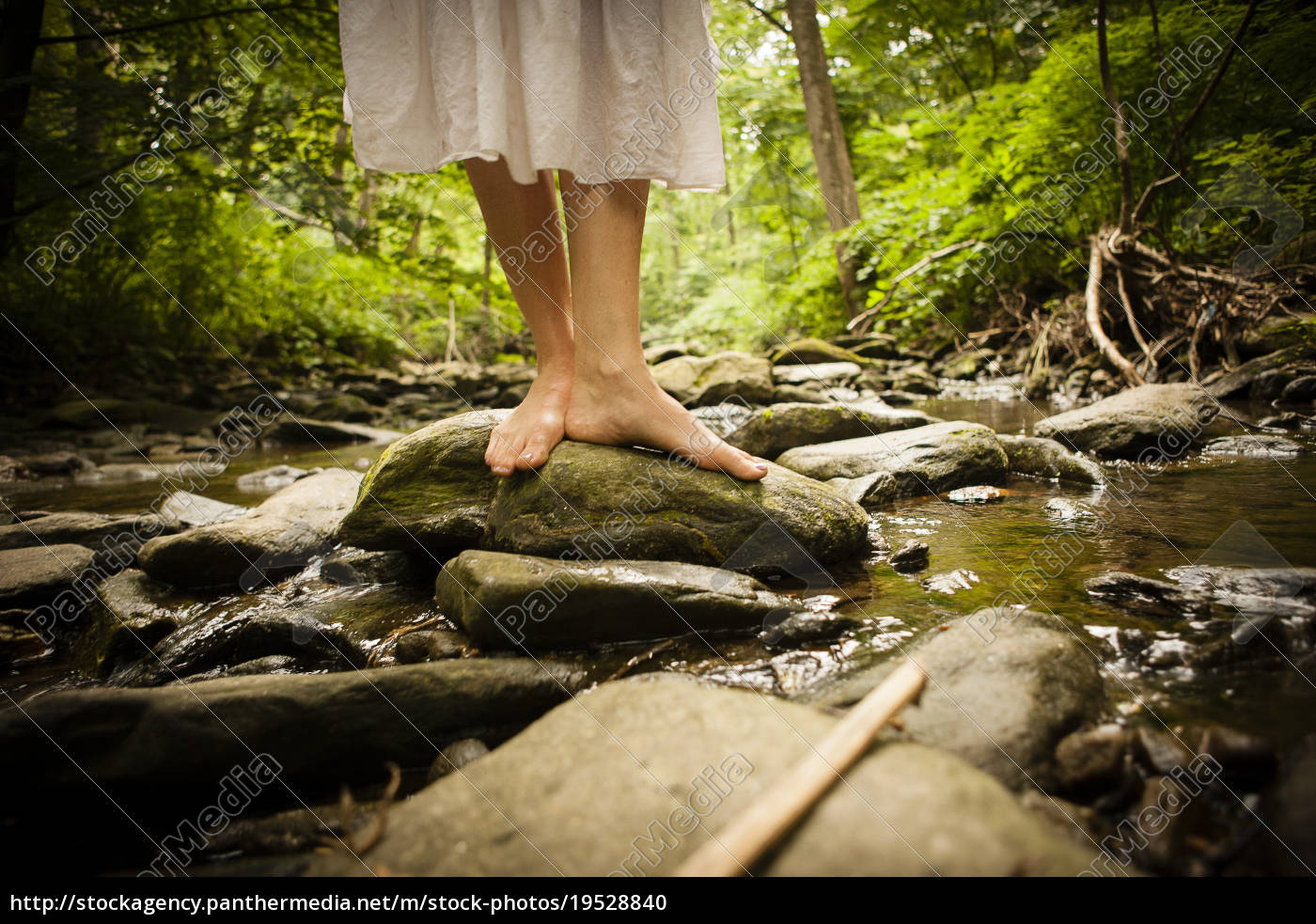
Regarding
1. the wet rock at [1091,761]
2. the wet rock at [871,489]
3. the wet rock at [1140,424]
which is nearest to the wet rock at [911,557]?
the wet rock at [871,489]

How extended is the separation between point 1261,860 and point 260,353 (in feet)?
44.3

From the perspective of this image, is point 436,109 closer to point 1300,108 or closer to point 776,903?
point 776,903

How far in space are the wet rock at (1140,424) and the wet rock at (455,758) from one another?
3.46 metres

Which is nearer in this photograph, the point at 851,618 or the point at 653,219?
the point at 851,618

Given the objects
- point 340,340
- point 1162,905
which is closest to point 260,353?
point 340,340

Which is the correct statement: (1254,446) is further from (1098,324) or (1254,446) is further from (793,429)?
(793,429)

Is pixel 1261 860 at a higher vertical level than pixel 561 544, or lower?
lower

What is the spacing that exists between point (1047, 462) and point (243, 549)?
354cm

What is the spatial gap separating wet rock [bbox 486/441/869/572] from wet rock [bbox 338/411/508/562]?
150 mm

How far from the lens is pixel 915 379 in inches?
276

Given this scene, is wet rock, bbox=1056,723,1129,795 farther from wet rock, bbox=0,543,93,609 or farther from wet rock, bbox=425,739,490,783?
wet rock, bbox=0,543,93,609

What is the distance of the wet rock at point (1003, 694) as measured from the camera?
106 cm

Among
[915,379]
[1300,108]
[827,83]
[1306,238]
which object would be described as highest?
[827,83]

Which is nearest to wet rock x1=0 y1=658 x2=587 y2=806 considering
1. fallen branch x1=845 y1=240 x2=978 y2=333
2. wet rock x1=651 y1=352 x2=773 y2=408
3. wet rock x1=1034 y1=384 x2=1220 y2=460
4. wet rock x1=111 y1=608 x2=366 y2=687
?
wet rock x1=111 y1=608 x2=366 y2=687
